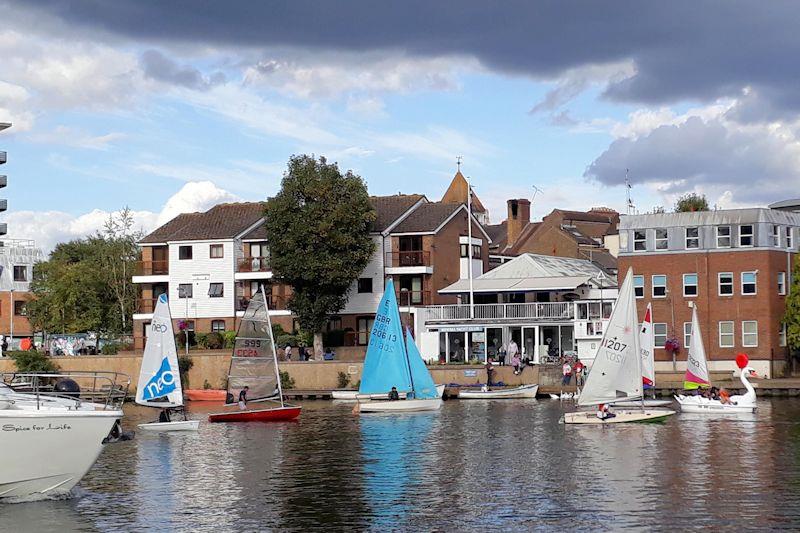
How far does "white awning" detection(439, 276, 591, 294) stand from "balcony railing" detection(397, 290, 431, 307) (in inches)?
74.1

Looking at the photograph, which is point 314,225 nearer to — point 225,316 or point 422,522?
point 225,316

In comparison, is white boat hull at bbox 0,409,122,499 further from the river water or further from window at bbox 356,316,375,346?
window at bbox 356,316,375,346

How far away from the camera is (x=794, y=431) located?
175 feet

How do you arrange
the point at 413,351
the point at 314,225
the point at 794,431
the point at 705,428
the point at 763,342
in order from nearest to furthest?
the point at 794,431 → the point at 705,428 → the point at 413,351 → the point at 763,342 → the point at 314,225

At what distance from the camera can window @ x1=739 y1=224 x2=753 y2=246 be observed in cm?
8138

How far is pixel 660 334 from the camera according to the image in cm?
8344

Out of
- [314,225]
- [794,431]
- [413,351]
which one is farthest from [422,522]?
[314,225]

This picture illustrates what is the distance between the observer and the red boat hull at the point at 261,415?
206ft

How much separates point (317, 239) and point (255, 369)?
28.9 m

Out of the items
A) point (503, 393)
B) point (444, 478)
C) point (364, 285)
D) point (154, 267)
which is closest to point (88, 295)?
point (154, 267)

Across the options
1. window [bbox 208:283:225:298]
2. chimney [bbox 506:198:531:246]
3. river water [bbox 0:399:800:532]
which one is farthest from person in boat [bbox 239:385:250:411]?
chimney [bbox 506:198:531:246]

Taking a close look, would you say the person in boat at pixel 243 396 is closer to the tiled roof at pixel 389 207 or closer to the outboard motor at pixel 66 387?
the outboard motor at pixel 66 387

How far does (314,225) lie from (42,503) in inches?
2298

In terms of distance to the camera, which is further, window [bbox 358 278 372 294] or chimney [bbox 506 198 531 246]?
chimney [bbox 506 198 531 246]
